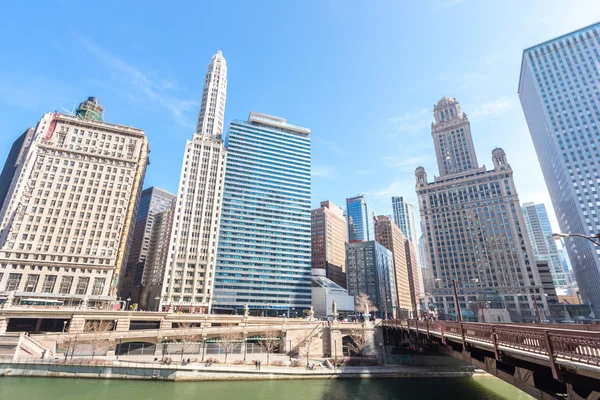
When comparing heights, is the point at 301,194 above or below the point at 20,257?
above

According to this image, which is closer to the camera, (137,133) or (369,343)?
(369,343)

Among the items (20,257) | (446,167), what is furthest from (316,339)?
(446,167)

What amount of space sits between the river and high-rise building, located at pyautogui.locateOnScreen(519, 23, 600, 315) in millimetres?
107171

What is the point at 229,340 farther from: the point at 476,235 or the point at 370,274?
the point at 370,274

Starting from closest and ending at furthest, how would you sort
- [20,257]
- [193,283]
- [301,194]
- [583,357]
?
[583,357] < [20,257] < [193,283] < [301,194]

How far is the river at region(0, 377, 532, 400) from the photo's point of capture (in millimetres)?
35812

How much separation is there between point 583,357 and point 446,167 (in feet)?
544

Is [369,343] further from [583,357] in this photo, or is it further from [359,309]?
[359,309]

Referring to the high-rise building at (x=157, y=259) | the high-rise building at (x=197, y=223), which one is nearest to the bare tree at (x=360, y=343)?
the high-rise building at (x=197, y=223)

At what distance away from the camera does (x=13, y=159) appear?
524 feet

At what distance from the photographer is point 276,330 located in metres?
62.1

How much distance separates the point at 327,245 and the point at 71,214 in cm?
12666

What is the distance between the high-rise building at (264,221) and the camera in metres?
121

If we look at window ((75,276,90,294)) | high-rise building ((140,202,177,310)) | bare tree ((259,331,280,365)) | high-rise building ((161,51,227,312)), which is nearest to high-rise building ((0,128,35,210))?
high-rise building ((140,202,177,310))
